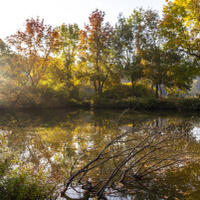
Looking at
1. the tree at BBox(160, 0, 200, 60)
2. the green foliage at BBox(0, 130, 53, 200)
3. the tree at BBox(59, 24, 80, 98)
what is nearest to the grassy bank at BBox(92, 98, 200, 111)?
the tree at BBox(160, 0, 200, 60)

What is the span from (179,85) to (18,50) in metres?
20.9

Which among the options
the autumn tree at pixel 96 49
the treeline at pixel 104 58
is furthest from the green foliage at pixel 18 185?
the autumn tree at pixel 96 49

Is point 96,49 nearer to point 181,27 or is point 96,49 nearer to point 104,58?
point 104,58

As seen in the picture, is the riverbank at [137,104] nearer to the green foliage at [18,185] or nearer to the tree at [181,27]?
the tree at [181,27]

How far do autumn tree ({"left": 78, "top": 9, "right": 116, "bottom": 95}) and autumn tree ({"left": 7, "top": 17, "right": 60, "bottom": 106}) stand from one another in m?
4.77

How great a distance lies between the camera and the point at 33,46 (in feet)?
84.6

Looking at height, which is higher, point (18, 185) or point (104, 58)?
point (104, 58)

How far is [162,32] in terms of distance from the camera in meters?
24.7

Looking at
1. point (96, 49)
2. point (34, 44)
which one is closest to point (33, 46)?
point (34, 44)

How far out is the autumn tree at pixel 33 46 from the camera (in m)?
25.1

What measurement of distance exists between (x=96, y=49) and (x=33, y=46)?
8328mm

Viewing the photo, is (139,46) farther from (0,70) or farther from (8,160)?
(8,160)

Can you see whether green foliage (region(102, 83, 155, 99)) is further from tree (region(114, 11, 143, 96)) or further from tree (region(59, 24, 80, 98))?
tree (region(59, 24, 80, 98))

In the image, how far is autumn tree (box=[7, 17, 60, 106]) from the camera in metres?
25.1
